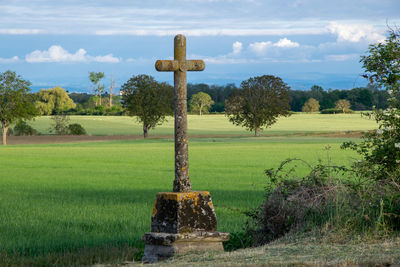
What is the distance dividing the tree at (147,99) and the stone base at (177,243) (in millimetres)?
75455

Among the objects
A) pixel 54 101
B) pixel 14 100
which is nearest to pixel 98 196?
pixel 14 100

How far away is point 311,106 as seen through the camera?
485 ft

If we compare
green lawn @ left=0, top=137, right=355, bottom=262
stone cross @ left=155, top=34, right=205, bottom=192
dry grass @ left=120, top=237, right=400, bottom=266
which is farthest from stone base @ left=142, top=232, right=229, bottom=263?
green lawn @ left=0, top=137, right=355, bottom=262

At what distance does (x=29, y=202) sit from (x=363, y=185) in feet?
39.3

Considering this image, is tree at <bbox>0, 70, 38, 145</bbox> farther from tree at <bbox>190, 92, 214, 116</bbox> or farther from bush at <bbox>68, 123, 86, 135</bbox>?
tree at <bbox>190, 92, 214, 116</bbox>

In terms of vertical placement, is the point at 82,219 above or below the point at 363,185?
below

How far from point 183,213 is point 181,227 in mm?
246

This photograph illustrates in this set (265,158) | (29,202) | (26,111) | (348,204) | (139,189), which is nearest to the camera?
(348,204)

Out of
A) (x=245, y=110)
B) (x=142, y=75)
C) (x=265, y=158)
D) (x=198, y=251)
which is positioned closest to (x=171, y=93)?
(x=142, y=75)

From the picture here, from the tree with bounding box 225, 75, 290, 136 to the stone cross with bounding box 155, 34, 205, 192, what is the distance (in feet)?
243

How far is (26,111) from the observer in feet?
236

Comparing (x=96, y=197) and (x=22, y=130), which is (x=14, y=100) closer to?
(x=22, y=130)

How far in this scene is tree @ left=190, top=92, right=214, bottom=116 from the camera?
145250mm

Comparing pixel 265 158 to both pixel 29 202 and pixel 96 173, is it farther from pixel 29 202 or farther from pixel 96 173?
pixel 29 202
